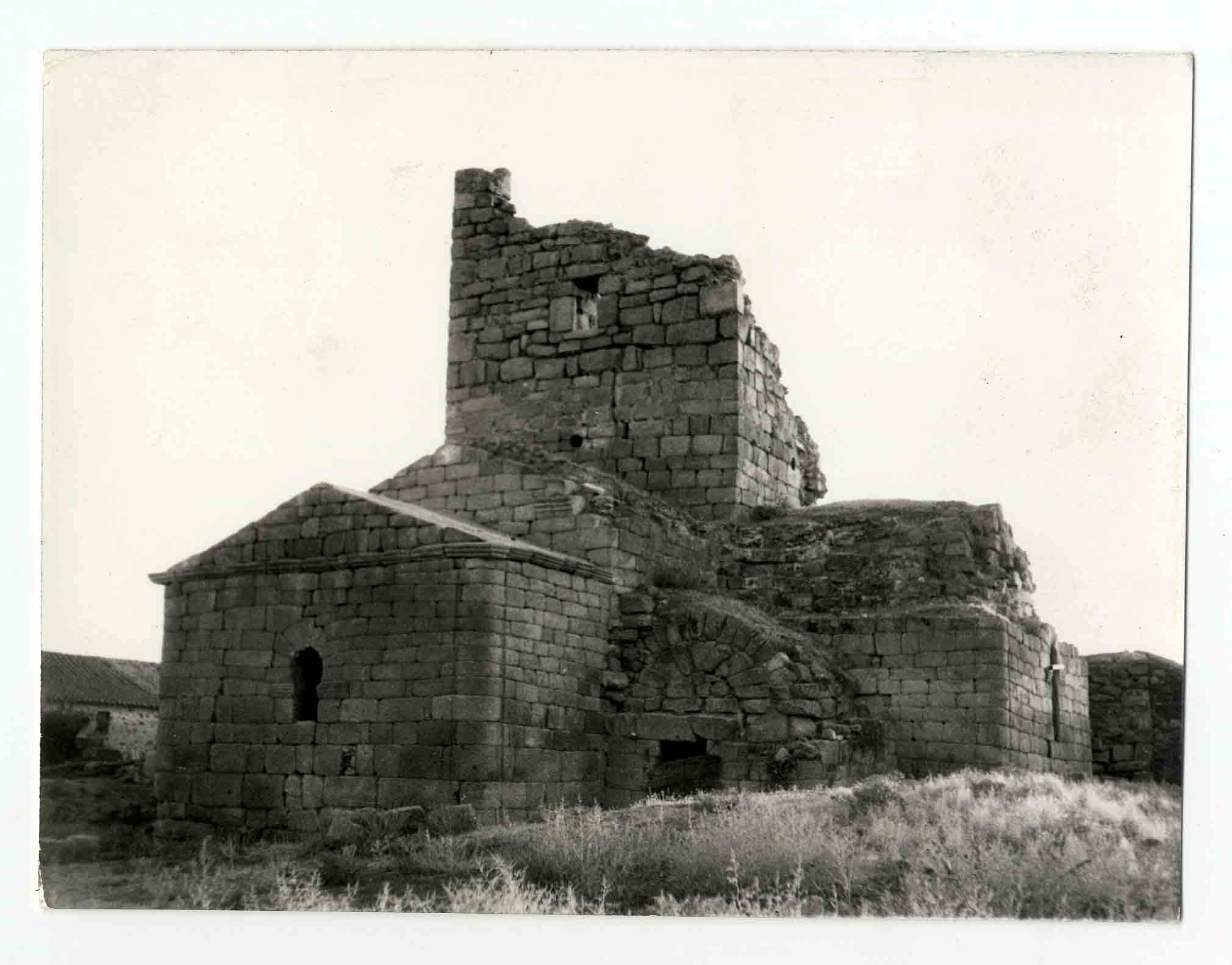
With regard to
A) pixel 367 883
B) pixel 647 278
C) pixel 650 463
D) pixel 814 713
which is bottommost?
pixel 367 883

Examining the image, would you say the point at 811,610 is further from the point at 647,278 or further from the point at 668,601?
the point at 647,278

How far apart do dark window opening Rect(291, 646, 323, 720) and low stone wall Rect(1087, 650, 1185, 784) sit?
842 centimetres

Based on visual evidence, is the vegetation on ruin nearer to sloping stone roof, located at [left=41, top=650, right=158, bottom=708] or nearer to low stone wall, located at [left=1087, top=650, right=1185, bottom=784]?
sloping stone roof, located at [left=41, top=650, right=158, bottom=708]

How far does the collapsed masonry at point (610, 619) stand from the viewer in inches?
580

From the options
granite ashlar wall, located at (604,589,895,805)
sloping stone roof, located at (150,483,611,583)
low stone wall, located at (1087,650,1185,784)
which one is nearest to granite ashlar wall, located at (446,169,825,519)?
granite ashlar wall, located at (604,589,895,805)

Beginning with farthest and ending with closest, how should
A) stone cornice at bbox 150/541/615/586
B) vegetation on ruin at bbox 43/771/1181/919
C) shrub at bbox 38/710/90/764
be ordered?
stone cornice at bbox 150/541/615/586 < shrub at bbox 38/710/90/764 < vegetation on ruin at bbox 43/771/1181/919

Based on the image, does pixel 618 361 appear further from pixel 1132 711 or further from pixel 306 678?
pixel 1132 711

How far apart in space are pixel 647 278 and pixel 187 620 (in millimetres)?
6125

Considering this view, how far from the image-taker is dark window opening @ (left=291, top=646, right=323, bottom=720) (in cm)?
1548

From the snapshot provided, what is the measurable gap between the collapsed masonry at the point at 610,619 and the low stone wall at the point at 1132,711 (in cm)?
53

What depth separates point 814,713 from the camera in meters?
15.3

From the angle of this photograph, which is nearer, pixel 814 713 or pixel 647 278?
pixel 814 713

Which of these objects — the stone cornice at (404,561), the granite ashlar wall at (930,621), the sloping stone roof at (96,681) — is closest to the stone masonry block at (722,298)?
the granite ashlar wall at (930,621)

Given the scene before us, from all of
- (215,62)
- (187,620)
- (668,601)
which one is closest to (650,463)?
(668,601)
